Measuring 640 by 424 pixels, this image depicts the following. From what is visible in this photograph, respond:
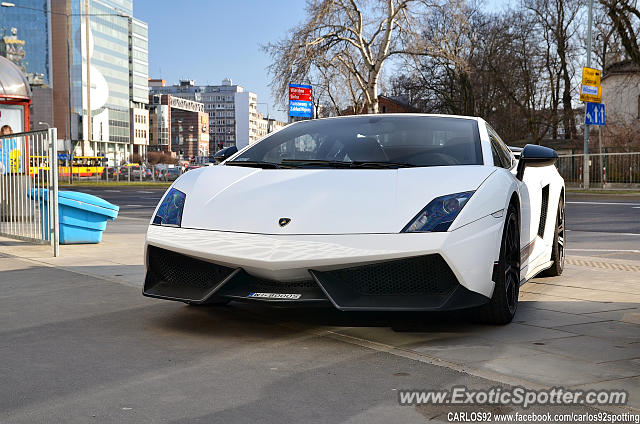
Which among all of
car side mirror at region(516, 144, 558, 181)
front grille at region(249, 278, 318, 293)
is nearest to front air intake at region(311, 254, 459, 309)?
front grille at region(249, 278, 318, 293)

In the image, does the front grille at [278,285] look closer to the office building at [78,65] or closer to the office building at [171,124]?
the office building at [78,65]

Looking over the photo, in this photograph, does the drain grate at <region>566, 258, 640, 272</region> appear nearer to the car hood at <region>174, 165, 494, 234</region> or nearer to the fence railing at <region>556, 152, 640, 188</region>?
the car hood at <region>174, 165, 494, 234</region>

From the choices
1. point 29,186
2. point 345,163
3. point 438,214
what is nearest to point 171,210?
point 345,163

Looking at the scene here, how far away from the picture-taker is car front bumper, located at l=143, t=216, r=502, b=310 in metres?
4.18

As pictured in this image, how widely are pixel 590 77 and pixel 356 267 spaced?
91.5ft

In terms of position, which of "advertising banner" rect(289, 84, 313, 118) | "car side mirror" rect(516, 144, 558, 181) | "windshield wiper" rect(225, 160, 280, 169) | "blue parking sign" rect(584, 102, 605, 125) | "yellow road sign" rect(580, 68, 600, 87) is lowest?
"windshield wiper" rect(225, 160, 280, 169)

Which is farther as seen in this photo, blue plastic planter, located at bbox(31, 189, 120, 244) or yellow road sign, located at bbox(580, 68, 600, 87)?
yellow road sign, located at bbox(580, 68, 600, 87)

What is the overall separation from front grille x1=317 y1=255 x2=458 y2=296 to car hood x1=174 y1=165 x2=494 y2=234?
21 cm

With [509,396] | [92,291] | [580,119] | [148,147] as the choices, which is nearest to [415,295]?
[509,396]

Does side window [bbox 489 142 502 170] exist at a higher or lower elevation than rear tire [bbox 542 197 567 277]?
higher

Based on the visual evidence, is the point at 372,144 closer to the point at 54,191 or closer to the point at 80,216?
the point at 54,191

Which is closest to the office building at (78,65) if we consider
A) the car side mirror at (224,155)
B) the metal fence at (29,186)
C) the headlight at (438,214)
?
the metal fence at (29,186)

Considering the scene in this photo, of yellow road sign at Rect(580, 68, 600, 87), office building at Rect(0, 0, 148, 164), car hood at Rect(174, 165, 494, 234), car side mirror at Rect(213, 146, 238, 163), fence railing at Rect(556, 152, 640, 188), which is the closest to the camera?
car hood at Rect(174, 165, 494, 234)

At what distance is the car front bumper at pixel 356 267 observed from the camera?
13.7 ft
